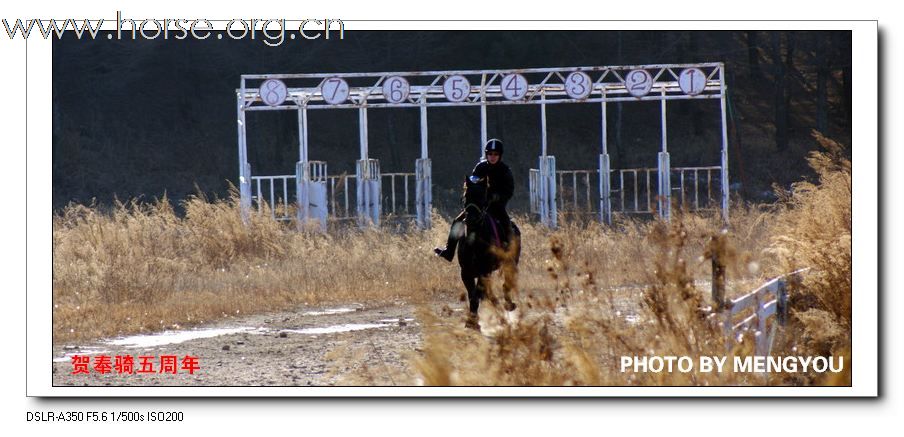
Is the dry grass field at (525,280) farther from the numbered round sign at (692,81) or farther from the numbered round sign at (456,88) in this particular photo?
the numbered round sign at (456,88)

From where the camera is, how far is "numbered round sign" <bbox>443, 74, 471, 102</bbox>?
20.3 metres

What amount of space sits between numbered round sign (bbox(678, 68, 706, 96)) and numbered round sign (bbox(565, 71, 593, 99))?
1439 mm

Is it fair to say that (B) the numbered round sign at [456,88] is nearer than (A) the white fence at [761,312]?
No

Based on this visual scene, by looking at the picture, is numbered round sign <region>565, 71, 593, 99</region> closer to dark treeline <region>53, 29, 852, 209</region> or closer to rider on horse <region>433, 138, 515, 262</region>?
rider on horse <region>433, 138, 515, 262</region>

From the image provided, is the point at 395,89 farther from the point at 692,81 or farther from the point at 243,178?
the point at 692,81

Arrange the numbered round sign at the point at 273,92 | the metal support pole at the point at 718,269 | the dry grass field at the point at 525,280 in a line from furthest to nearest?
the numbered round sign at the point at 273,92 → the dry grass field at the point at 525,280 → the metal support pole at the point at 718,269

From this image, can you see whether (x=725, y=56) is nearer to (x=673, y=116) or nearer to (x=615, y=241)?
(x=673, y=116)

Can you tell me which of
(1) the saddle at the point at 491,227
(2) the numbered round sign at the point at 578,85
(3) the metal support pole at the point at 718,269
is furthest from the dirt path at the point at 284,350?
(2) the numbered round sign at the point at 578,85

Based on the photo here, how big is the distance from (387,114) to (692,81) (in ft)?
57.0

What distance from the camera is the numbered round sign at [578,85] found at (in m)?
20.7

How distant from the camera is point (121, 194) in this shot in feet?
111

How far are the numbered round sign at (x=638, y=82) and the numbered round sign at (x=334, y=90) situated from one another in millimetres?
4531

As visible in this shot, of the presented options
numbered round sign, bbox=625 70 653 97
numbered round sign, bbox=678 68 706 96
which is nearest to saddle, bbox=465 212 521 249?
numbered round sign, bbox=678 68 706 96

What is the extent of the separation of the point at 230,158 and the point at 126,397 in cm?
2948
